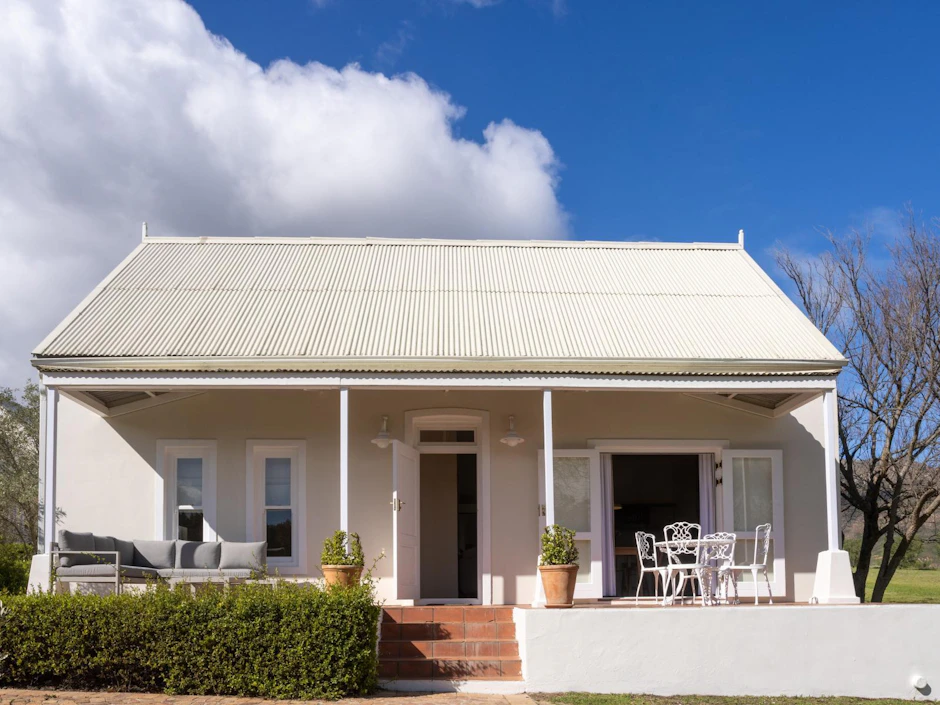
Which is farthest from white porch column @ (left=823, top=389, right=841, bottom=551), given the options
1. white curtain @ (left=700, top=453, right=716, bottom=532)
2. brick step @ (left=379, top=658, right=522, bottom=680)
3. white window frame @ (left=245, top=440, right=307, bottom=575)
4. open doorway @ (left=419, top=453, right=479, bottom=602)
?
white window frame @ (left=245, top=440, right=307, bottom=575)

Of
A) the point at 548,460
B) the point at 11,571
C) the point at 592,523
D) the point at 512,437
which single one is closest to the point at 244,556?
the point at 512,437

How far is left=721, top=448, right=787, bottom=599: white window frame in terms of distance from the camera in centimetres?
1223

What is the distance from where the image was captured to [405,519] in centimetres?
1162

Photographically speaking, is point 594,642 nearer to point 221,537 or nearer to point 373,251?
point 221,537

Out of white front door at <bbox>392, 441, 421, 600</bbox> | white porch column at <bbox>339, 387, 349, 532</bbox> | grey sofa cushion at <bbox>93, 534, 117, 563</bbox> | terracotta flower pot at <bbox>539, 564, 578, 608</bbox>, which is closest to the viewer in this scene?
terracotta flower pot at <bbox>539, 564, 578, 608</bbox>

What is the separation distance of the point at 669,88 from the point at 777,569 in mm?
7599

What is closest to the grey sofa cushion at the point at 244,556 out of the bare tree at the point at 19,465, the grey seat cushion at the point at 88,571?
the grey seat cushion at the point at 88,571

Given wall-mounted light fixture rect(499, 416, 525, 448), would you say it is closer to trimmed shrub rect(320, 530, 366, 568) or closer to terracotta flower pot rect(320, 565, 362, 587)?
trimmed shrub rect(320, 530, 366, 568)

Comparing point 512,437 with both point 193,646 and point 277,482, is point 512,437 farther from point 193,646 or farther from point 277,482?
point 193,646

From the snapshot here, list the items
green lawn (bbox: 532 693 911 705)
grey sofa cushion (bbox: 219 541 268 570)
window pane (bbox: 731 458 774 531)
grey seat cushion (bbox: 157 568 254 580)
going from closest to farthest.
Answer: green lawn (bbox: 532 693 911 705) → grey seat cushion (bbox: 157 568 254 580) → grey sofa cushion (bbox: 219 541 268 570) → window pane (bbox: 731 458 774 531)

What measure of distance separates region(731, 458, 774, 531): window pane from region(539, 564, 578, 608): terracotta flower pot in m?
3.44

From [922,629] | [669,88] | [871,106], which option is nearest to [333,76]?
[669,88]

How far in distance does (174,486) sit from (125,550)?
1.10m

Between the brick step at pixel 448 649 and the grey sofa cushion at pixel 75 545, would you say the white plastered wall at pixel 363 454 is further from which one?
the brick step at pixel 448 649
